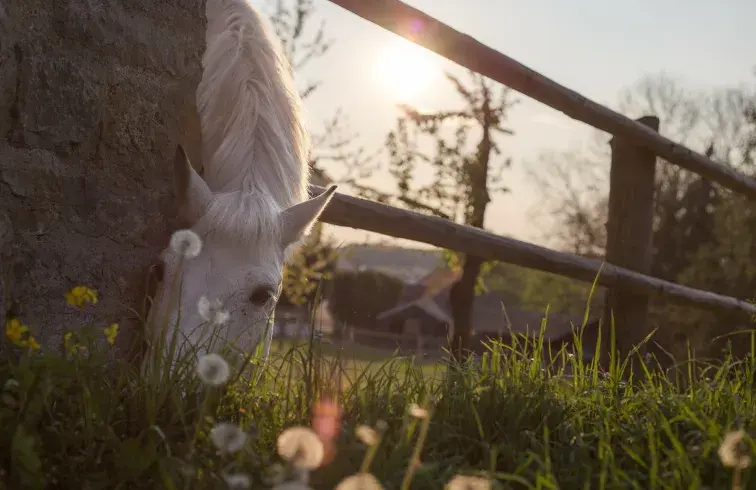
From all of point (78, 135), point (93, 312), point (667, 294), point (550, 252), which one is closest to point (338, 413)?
point (93, 312)

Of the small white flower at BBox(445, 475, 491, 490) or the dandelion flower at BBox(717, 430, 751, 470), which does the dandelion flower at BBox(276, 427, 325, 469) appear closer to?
the small white flower at BBox(445, 475, 491, 490)

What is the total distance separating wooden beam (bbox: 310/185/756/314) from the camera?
10.3 feet

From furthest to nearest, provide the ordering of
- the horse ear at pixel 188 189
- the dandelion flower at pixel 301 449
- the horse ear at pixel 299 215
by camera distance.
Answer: the horse ear at pixel 299 215 < the horse ear at pixel 188 189 < the dandelion flower at pixel 301 449

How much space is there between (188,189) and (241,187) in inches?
13.0

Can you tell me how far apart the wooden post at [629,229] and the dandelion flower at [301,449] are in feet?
11.9

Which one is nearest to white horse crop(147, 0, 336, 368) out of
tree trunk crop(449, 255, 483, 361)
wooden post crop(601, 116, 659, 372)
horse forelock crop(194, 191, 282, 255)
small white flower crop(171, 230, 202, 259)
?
horse forelock crop(194, 191, 282, 255)

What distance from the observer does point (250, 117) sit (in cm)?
280

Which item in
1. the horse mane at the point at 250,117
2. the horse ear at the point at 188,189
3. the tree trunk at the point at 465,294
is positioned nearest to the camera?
the horse ear at the point at 188,189

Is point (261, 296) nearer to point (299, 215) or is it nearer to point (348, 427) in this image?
point (299, 215)

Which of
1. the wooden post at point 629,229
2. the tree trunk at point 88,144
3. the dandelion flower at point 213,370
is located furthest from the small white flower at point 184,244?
the wooden post at point 629,229

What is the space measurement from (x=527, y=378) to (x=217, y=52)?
77.8 inches

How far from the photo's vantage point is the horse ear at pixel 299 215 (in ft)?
8.30

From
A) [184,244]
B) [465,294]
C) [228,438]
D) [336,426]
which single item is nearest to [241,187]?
[184,244]

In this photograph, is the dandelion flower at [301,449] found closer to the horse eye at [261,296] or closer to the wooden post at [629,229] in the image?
the horse eye at [261,296]
